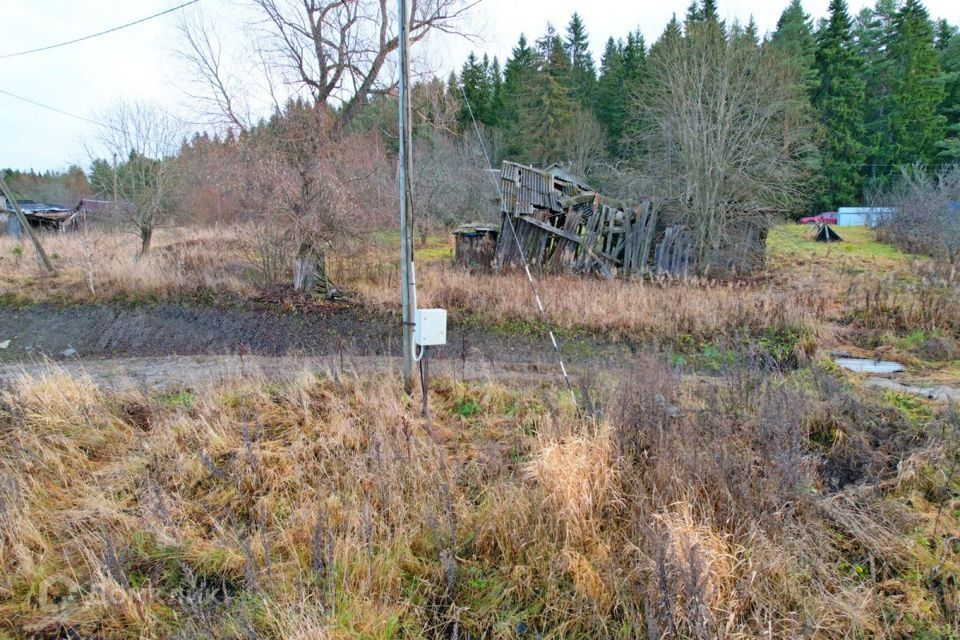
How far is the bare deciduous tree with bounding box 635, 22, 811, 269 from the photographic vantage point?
13281mm

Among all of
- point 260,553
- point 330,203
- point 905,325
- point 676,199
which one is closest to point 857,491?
point 260,553

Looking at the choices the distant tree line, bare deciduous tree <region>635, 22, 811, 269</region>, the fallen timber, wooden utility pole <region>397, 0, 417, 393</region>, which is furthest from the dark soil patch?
the distant tree line

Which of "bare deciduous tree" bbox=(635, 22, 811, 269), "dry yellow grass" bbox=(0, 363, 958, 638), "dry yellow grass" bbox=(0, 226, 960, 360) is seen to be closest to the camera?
"dry yellow grass" bbox=(0, 363, 958, 638)

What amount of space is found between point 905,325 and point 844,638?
7.37 m

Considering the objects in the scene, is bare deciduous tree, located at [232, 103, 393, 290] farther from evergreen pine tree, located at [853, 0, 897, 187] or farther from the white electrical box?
evergreen pine tree, located at [853, 0, 897, 187]

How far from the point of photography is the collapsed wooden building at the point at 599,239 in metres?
13.8

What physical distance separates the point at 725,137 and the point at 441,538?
13772 mm

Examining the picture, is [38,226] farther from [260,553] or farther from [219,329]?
[260,553]

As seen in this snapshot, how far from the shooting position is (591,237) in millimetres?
13922

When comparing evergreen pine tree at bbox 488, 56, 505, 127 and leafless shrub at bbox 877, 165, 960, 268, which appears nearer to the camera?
leafless shrub at bbox 877, 165, 960, 268

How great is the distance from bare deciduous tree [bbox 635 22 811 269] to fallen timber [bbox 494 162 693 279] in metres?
0.77

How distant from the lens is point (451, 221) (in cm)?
2556

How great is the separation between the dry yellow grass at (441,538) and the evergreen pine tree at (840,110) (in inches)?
1433

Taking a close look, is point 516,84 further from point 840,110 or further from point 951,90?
point 951,90
